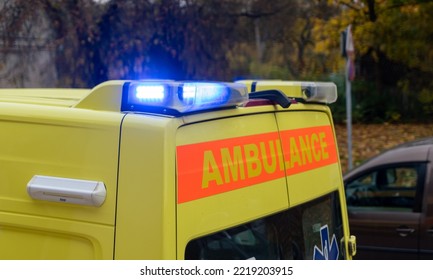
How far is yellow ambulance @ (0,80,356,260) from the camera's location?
5.86 feet

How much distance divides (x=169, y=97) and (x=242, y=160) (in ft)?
1.31

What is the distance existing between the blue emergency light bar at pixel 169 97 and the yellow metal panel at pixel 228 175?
0.24 feet

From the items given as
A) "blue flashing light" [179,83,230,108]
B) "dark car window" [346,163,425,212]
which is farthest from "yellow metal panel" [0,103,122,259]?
"dark car window" [346,163,425,212]

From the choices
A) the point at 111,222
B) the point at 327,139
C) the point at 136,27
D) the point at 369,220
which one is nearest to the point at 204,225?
the point at 111,222

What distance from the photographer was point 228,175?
2021 mm

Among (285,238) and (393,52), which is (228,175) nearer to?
(285,238)

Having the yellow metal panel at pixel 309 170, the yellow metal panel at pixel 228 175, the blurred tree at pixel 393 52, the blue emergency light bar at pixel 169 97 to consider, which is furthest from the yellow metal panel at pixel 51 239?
the blurred tree at pixel 393 52

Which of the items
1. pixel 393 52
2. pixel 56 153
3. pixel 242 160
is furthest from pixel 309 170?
pixel 393 52

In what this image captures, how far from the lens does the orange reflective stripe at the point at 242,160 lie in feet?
6.15

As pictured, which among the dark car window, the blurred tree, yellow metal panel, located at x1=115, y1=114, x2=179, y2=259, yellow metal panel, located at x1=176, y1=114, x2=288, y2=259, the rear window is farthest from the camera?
the blurred tree

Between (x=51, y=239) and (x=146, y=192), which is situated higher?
(x=146, y=192)

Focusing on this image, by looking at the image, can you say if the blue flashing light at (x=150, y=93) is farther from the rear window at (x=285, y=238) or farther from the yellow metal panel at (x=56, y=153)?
the rear window at (x=285, y=238)

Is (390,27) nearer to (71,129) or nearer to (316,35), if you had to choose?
(316,35)

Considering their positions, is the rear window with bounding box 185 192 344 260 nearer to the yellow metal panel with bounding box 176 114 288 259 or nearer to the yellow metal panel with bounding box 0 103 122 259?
the yellow metal panel with bounding box 176 114 288 259
